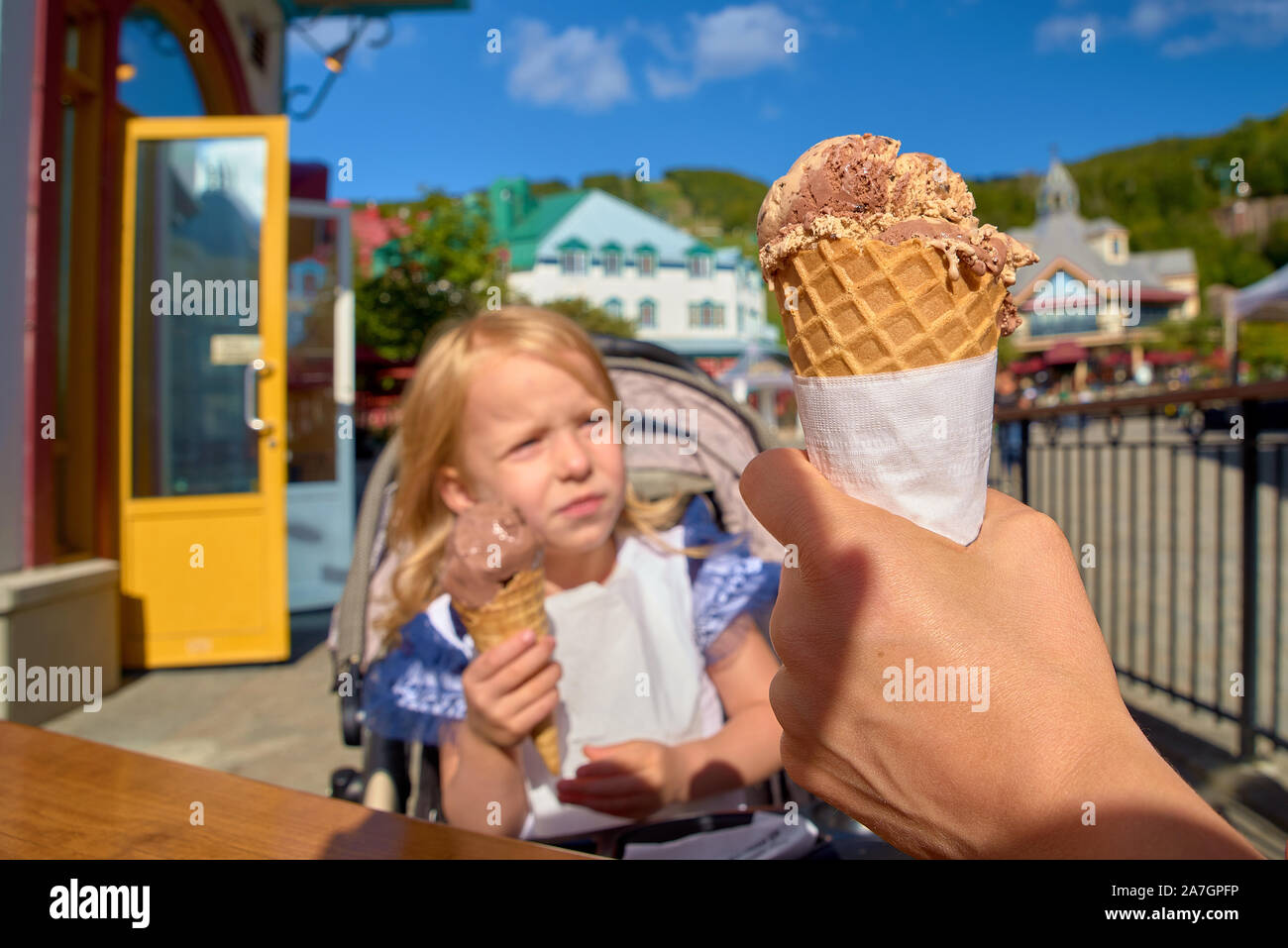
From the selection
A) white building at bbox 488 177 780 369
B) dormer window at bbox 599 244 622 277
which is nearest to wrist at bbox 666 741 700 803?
white building at bbox 488 177 780 369

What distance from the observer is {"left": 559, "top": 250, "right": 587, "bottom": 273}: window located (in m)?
34.5

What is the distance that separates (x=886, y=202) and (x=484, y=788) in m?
1.35

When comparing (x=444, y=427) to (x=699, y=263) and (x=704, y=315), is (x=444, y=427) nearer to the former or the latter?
(x=699, y=263)

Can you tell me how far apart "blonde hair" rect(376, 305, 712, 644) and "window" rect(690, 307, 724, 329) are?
3529 centimetres

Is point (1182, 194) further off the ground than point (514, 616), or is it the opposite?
point (1182, 194)

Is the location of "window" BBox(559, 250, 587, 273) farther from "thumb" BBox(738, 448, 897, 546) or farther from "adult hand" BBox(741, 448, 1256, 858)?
"adult hand" BBox(741, 448, 1256, 858)

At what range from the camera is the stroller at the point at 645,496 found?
1948 mm

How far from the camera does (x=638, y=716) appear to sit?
1864 mm

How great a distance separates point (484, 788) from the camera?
160 cm

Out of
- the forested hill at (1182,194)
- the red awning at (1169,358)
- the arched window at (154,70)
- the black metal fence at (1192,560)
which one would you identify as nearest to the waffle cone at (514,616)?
the black metal fence at (1192,560)

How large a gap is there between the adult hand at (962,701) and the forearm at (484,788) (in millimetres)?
1087

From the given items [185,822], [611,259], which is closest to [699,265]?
[611,259]
